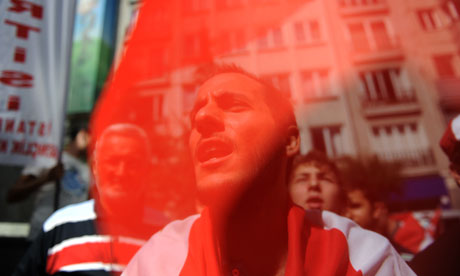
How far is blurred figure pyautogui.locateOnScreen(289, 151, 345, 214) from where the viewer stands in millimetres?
1169

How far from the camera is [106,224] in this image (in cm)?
131

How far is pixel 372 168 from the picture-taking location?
1.79m

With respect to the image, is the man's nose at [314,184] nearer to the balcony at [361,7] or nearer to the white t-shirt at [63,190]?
the balcony at [361,7]

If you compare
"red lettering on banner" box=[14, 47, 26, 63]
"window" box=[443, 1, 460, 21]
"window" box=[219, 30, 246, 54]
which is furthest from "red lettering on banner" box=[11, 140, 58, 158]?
"window" box=[443, 1, 460, 21]

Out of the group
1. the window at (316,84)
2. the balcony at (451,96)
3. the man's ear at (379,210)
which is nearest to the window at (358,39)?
the window at (316,84)

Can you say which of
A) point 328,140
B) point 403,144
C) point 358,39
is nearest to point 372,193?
point 328,140

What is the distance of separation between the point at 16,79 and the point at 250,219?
1956mm

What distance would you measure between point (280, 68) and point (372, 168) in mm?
947

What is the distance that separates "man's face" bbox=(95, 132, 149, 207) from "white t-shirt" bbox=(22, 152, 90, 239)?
1.02m

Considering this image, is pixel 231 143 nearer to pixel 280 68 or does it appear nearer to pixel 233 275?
pixel 233 275

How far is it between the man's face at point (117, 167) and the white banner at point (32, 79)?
89 cm

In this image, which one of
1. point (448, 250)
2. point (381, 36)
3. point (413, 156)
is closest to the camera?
point (448, 250)

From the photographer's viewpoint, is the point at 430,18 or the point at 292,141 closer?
the point at 292,141

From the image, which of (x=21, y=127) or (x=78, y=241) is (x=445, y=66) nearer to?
(x=78, y=241)
